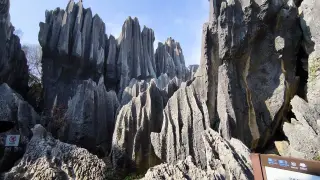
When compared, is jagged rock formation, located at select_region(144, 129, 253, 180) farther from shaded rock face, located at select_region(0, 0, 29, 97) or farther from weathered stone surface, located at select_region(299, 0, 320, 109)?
shaded rock face, located at select_region(0, 0, 29, 97)

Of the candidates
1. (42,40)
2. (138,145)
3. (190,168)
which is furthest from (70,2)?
(190,168)

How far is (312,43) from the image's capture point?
42.2 feet

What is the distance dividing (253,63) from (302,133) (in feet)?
10.7

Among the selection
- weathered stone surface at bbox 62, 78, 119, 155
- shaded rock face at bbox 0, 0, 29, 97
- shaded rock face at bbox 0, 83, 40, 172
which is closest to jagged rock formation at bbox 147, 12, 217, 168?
weathered stone surface at bbox 62, 78, 119, 155

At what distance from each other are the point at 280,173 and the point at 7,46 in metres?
17.5

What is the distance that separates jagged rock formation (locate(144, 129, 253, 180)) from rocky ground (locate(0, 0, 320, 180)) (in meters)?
0.03

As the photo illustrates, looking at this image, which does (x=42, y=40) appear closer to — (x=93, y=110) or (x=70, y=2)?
(x=70, y=2)

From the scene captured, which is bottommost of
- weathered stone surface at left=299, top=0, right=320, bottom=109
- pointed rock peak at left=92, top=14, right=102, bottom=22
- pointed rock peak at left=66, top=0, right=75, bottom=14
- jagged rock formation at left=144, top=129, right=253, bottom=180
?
jagged rock formation at left=144, top=129, right=253, bottom=180

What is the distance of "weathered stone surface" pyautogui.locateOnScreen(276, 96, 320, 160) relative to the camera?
1037 centimetres

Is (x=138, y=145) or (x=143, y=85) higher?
(x=143, y=85)

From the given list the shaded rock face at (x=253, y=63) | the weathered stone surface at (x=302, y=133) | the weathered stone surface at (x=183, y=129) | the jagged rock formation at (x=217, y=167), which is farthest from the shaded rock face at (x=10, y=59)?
the weathered stone surface at (x=302, y=133)

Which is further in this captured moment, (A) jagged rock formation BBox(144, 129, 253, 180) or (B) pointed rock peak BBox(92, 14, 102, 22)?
(B) pointed rock peak BBox(92, 14, 102, 22)

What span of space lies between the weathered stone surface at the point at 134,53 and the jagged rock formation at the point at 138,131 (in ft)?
28.2

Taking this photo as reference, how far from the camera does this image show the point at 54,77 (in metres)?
21.1
